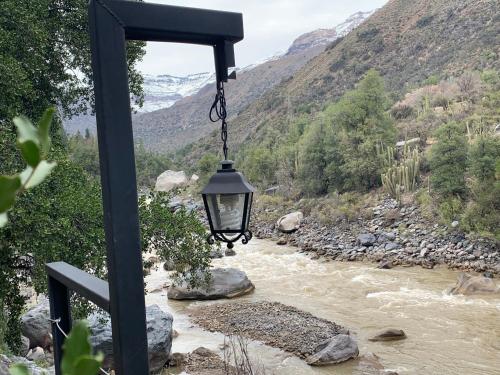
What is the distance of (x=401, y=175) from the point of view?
15.7 meters

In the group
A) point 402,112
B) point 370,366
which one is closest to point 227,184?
point 370,366

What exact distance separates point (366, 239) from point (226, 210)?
1151 cm

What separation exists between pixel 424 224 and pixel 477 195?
1.93m

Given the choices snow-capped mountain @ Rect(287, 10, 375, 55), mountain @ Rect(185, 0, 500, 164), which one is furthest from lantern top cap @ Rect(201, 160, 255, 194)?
snow-capped mountain @ Rect(287, 10, 375, 55)

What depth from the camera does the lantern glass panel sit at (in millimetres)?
1963

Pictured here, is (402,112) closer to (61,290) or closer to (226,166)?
(226,166)

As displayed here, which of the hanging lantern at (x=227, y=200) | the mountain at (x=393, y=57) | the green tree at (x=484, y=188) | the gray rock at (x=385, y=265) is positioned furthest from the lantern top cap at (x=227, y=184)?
the mountain at (x=393, y=57)

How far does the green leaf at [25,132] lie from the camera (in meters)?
0.33

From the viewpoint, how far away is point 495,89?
20219 mm

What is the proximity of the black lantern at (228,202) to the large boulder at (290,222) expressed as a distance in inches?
533

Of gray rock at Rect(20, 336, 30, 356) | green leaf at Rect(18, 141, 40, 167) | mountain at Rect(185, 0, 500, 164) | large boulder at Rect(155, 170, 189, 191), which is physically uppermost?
mountain at Rect(185, 0, 500, 164)

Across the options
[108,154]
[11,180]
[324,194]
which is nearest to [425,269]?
[324,194]

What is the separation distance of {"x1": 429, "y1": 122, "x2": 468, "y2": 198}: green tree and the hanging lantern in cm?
1181

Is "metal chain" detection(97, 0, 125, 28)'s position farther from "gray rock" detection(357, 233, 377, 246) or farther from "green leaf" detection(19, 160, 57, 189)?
"gray rock" detection(357, 233, 377, 246)
